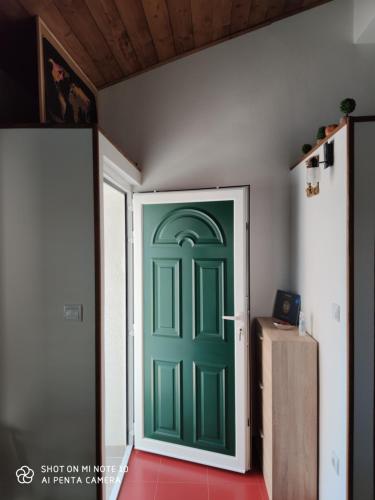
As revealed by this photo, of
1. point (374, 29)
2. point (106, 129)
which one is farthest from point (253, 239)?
point (374, 29)

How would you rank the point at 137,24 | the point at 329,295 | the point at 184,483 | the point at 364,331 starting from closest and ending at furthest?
the point at 364,331 → the point at 329,295 → the point at 137,24 → the point at 184,483

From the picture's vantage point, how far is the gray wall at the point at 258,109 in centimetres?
247

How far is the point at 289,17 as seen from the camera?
251 centimetres

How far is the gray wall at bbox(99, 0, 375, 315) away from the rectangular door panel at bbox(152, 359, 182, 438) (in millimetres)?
877

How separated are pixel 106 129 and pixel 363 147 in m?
2.15

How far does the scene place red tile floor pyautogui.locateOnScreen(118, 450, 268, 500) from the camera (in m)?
2.13

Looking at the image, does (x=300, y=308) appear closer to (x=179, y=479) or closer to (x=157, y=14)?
(x=179, y=479)

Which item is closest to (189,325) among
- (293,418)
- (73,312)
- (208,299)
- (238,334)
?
(208,299)

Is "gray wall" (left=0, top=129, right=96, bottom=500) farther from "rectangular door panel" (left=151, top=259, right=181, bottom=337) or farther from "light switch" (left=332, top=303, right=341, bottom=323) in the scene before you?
"light switch" (left=332, top=303, right=341, bottom=323)

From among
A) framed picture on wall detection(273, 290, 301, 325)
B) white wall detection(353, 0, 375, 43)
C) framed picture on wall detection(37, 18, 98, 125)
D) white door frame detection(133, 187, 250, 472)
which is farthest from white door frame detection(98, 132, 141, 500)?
white wall detection(353, 0, 375, 43)

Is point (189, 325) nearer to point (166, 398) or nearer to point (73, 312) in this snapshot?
point (166, 398)

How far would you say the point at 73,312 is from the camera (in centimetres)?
159

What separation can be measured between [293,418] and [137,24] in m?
2.84

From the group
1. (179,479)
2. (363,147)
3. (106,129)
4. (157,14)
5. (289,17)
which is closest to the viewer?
(363,147)
